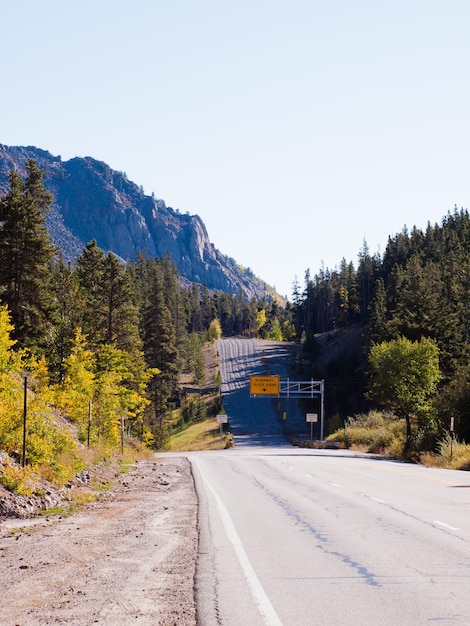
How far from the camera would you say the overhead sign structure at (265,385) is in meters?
78.5

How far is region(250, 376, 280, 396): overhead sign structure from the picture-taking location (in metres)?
78.5

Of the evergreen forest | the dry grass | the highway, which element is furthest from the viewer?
the dry grass

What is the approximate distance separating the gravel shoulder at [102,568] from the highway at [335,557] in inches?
14.9

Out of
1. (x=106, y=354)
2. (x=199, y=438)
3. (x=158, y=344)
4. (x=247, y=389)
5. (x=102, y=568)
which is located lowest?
(x=199, y=438)

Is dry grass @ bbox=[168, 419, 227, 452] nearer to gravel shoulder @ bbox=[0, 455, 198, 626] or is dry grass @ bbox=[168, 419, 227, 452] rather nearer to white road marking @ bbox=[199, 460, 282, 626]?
→ gravel shoulder @ bbox=[0, 455, 198, 626]

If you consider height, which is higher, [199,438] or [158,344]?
[158,344]

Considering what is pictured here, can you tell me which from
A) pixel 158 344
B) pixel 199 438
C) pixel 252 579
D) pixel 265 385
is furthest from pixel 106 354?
pixel 199 438

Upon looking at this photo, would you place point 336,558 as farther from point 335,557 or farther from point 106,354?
point 106,354

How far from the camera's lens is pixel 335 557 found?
9281 mm

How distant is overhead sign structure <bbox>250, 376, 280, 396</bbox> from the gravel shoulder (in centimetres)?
6294

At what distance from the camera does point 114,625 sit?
6.25m

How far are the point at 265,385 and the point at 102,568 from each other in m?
70.6

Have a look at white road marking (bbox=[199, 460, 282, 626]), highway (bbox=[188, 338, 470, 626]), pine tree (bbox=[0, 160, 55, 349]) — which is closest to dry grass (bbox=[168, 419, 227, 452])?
pine tree (bbox=[0, 160, 55, 349])

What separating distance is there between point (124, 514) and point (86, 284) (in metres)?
53.3
